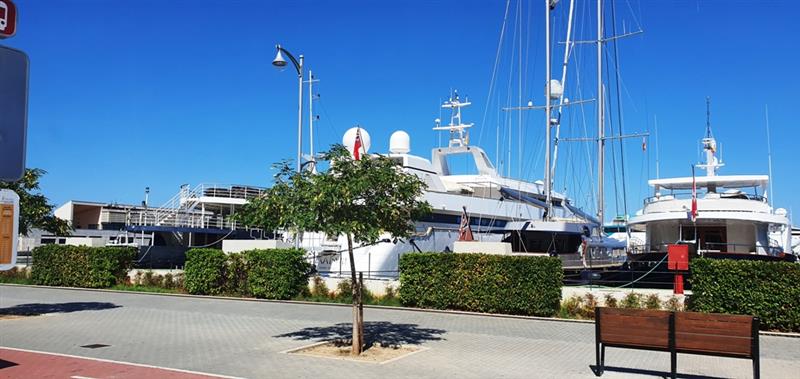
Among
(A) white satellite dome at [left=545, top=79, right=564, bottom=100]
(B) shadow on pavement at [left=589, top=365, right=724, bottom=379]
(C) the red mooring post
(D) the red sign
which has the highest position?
(A) white satellite dome at [left=545, top=79, right=564, bottom=100]

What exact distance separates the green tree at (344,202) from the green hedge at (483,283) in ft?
21.6

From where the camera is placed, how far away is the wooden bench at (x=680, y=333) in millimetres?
8367

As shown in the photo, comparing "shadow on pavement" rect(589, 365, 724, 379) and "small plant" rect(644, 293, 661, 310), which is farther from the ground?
"small plant" rect(644, 293, 661, 310)

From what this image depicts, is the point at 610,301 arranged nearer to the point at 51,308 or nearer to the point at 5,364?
the point at 5,364

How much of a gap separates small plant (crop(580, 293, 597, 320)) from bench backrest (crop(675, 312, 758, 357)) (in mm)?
7470

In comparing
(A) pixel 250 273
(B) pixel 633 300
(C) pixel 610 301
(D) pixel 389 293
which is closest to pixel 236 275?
(A) pixel 250 273

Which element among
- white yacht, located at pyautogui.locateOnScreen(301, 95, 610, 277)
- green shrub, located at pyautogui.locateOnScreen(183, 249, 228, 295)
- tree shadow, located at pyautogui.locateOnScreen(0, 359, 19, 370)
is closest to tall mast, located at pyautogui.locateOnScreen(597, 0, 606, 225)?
white yacht, located at pyautogui.locateOnScreen(301, 95, 610, 277)

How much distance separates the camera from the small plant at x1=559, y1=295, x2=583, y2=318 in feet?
54.1

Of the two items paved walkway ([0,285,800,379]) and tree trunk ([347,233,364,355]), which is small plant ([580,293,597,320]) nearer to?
paved walkway ([0,285,800,379])

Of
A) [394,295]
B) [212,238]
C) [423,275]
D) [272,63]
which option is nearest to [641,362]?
[423,275]

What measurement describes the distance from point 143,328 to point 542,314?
969 cm

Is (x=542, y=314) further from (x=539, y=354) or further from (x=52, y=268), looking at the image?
(x=52, y=268)

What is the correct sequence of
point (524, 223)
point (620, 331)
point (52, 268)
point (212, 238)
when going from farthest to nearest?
point (212, 238)
point (524, 223)
point (52, 268)
point (620, 331)

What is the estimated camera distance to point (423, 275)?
18281mm
